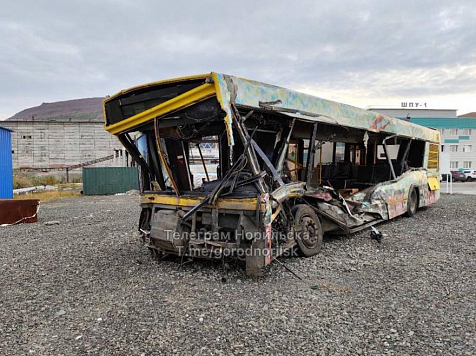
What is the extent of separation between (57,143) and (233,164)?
147 ft

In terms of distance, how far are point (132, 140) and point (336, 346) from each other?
448cm

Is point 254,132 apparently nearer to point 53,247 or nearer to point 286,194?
point 286,194

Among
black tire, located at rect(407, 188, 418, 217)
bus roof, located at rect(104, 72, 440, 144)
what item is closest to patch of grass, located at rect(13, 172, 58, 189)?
bus roof, located at rect(104, 72, 440, 144)

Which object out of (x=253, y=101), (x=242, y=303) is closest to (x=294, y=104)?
(x=253, y=101)

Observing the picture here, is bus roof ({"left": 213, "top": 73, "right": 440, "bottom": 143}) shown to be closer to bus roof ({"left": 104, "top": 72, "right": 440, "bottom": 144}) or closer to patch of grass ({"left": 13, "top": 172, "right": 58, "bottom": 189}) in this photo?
bus roof ({"left": 104, "top": 72, "right": 440, "bottom": 144})

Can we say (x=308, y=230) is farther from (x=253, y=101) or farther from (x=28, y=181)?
(x=28, y=181)

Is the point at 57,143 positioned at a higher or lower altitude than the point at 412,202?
higher

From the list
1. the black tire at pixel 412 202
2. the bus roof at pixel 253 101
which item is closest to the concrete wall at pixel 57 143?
the black tire at pixel 412 202

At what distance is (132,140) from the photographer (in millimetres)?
6230

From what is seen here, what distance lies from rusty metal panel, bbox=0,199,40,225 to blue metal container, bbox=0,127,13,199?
8.74 m

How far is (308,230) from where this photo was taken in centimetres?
612

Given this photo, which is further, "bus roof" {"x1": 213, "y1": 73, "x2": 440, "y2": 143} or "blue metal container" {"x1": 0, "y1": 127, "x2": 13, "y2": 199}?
"blue metal container" {"x1": 0, "y1": 127, "x2": 13, "y2": 199}

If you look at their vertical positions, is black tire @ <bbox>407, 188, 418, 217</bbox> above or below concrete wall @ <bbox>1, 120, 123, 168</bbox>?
below

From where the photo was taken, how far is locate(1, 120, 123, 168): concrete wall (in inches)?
1747
